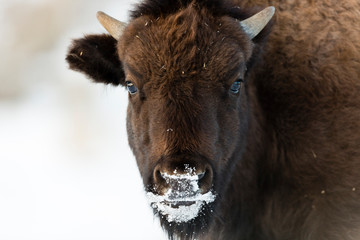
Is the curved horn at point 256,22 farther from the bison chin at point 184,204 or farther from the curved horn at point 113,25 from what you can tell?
the bison chin at point 184,204

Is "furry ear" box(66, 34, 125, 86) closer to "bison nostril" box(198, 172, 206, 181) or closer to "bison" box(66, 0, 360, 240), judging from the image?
"bison" box(66, 0, 360, 240)

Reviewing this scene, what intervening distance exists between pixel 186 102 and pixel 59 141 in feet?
24.3

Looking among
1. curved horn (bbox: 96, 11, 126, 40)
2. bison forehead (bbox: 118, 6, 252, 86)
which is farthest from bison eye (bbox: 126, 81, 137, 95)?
curved horn (bbox: 96, 11, 126, 40)

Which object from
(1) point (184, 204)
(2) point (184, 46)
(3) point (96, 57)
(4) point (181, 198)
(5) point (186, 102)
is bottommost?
(1) point (184, 204)

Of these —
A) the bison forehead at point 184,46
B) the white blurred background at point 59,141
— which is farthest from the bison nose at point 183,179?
the white blurred background at point 59,141

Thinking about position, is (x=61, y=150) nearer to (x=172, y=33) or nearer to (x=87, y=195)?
(x=87, y=195)

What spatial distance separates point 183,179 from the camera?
4.17m

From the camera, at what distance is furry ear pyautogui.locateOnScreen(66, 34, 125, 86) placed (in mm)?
5648

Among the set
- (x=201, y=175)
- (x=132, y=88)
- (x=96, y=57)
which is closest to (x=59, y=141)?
(x=96, y=57)

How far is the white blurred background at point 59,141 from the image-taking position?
8.70m

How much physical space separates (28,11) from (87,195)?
20.0 ft

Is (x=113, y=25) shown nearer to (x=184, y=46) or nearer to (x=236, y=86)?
(x=184, y=46)

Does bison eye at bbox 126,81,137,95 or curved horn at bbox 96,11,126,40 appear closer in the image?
bison eye at bbox 126,81,137,95

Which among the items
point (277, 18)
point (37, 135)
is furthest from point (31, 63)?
point (277, 18)
